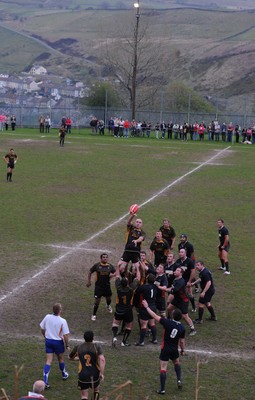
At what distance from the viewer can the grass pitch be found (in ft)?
41.8

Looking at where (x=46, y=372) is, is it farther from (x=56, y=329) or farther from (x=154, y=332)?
(x=154, y=332)

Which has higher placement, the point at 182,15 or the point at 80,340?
the point at 182,15

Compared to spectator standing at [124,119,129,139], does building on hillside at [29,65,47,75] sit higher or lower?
higher

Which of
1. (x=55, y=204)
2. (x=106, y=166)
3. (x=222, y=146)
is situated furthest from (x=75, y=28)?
(x=55, y=204)

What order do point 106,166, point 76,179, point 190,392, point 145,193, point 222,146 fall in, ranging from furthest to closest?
point 222,146 < point 106,166 < point 76,179 < point 145,193 < point 190,392

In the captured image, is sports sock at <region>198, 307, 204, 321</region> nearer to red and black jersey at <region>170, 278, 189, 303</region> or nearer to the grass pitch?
the grass pitch

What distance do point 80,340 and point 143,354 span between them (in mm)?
1306

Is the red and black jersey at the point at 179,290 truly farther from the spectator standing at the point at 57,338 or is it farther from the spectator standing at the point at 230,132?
the spectator standing at the point at 230,132

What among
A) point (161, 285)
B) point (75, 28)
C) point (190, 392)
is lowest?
point (190, 392)

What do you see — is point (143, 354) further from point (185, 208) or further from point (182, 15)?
point (182, 15)

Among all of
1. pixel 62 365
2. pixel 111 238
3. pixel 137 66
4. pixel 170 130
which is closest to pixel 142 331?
pixel 62 365

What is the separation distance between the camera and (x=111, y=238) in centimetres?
2202

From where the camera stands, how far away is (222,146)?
49312 millimetres

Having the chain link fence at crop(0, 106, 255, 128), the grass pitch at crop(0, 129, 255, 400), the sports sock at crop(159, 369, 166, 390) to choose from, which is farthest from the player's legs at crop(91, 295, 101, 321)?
the chain link fence at crop(0, 106, 255, 128)
